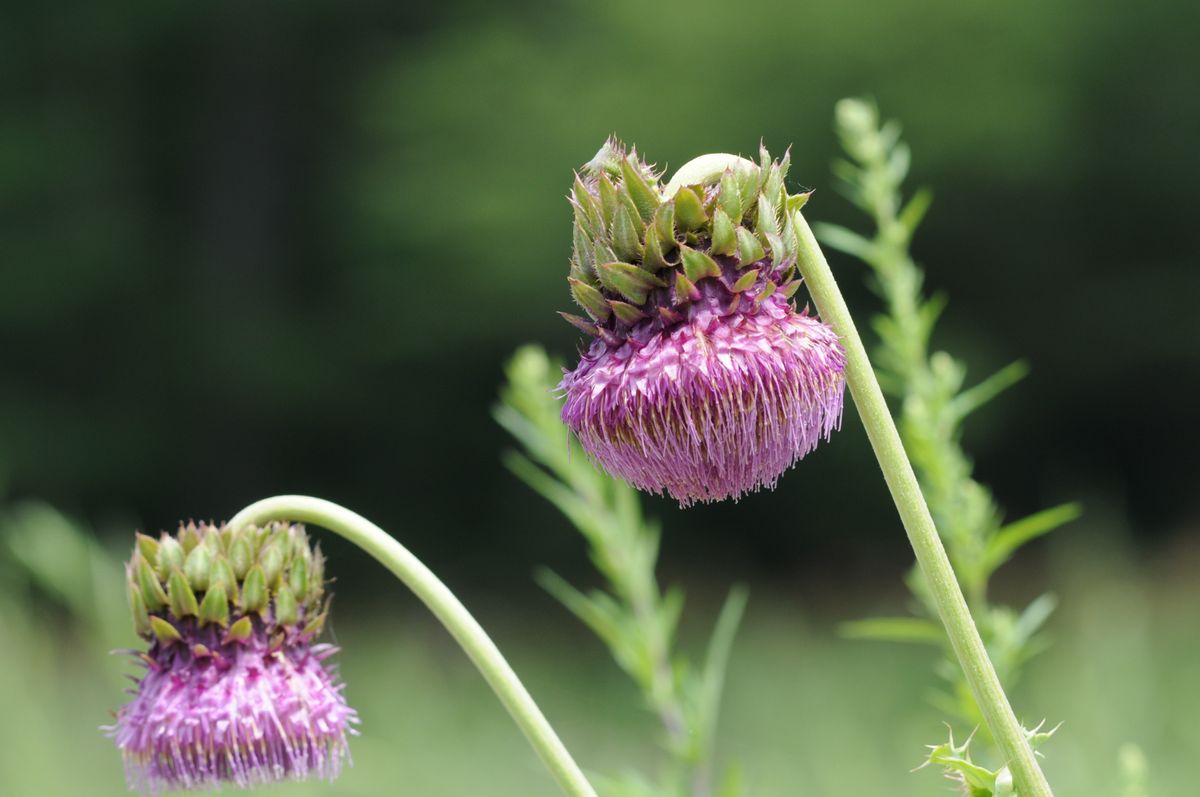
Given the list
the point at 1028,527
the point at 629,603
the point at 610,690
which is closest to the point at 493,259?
the point at 610,690

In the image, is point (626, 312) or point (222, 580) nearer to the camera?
point (626, 312)

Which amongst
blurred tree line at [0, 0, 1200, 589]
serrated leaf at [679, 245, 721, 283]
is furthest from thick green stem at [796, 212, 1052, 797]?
blurred tree line at [0, 0, 1200, 589]

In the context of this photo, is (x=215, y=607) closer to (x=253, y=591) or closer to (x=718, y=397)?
(x=253, y=591)

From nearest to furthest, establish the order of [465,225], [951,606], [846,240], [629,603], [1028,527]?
[951,606]
[1028,527]
[846,240]
[629,603]
[465,225]

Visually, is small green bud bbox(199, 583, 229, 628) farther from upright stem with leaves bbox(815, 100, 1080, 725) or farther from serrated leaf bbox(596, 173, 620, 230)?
upright stem with leaves bbox(815, 100, 1080, 725)

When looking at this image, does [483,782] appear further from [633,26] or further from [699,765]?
[633,26]
